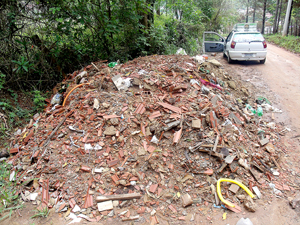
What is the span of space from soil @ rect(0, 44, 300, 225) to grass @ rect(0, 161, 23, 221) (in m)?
0.12

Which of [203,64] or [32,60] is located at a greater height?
[32,60]

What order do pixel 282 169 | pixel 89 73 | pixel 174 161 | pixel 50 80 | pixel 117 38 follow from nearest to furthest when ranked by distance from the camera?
1. pixel 174 161
2. pixel 282 169
3. pixel 89 73
4. pixel 50 80
5. pixel 117 38

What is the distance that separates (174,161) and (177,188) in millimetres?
528

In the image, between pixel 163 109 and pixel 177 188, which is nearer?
pixel 177 188

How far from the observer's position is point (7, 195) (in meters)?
3.17

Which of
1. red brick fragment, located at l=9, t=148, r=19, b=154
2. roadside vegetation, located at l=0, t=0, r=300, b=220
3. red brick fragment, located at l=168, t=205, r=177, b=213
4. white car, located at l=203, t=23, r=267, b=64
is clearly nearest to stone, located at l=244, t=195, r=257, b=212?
red brick fragment, located at l=168, t=205, r=177, b=213

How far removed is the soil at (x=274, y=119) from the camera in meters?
2.99

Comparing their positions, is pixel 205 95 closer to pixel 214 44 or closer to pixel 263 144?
pixel 263 144

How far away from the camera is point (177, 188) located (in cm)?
342

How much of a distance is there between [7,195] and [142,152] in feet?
7.98

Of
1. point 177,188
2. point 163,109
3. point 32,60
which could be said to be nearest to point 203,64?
point 163,109

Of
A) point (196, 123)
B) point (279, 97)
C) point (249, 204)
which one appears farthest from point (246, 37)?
point (249, 204)

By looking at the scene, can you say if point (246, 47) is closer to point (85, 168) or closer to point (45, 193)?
point (85, 168)

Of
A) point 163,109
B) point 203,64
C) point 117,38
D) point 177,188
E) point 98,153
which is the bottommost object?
point 177,188
